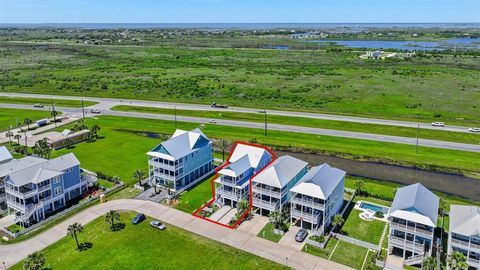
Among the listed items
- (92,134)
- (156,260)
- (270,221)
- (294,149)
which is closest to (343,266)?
(270,221)

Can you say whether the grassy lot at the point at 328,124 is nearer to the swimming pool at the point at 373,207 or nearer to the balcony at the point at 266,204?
A: the swimming pool at the point at 373,207

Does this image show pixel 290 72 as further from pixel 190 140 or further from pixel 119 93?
pixel 190 140

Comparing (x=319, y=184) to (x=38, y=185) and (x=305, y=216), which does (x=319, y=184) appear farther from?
(x=38, y=185)

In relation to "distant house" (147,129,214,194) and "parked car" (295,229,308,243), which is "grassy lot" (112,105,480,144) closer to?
"distant house" (147,129,214,194)

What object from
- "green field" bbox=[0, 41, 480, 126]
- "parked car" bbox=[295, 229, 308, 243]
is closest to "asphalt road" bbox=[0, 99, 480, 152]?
"green field" bbox=[0, 41, 480, 126]

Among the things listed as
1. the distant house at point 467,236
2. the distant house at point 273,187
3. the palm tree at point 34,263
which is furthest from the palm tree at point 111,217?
the distant house at point 467,236

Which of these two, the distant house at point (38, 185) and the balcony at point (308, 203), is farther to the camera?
the distant house at point (38, 185)
